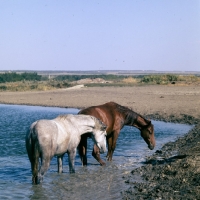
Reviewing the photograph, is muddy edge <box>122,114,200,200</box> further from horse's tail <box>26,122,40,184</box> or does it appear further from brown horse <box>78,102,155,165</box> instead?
horse's tail <box>26,122,40,184</box>

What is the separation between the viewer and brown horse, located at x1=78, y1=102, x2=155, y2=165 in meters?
10.4

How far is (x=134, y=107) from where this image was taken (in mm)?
24656

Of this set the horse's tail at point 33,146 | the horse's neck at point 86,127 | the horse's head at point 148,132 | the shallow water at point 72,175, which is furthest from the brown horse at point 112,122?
the horse's tail at point 33,146

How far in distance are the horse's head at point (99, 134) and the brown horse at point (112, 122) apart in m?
0.43

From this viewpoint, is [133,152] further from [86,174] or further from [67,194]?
[67,194]

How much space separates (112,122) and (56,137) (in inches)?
121

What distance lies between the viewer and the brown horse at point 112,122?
1038 cm

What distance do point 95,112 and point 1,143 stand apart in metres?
4.91

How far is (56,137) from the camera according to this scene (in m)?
8.19

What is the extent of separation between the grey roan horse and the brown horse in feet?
2.19

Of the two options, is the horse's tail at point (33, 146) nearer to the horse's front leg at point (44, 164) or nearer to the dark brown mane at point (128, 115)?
the horse's front leg at point (44, 164)

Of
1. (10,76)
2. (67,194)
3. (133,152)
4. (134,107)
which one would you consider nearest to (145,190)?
(67,194)

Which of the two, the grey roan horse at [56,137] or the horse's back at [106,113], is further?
the horse's back at [106,113]

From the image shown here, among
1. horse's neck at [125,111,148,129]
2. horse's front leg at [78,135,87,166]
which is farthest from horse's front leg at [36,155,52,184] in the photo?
horse's neck at [125,111,148,129]
